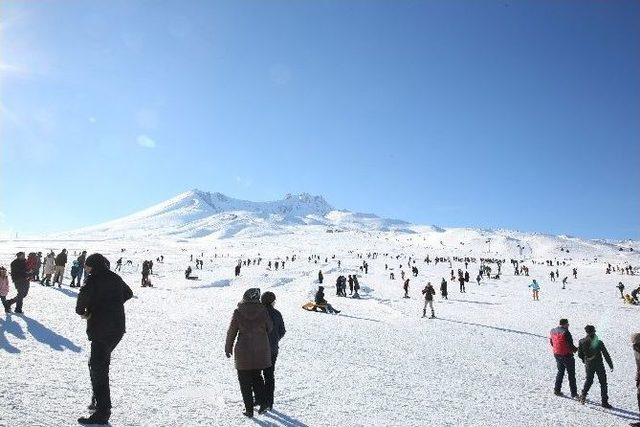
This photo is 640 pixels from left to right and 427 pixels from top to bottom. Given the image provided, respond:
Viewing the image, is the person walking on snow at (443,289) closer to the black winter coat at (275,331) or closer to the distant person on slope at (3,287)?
the distant person on slope at (3,287)

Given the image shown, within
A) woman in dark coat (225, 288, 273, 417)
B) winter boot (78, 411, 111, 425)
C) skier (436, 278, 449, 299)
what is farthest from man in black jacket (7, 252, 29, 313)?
skier (436, 278, 449, 299)

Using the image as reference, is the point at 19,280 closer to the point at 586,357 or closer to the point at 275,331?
the point at 275,331

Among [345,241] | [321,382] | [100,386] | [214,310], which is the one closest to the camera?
[100,386]

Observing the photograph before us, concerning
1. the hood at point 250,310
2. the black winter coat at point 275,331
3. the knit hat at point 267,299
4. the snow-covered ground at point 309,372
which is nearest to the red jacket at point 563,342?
the snow-covered ground at point 309,372

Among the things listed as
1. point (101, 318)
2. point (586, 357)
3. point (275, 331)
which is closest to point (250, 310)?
point (275, 331)

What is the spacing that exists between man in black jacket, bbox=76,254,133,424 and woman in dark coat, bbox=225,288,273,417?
142 cm

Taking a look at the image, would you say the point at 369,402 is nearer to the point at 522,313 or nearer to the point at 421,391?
the point at 421,391

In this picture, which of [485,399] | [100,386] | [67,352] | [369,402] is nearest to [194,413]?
[100,386]

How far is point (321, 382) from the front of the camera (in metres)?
8.30

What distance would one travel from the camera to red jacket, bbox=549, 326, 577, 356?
9.66 m

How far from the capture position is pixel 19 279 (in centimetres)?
1158

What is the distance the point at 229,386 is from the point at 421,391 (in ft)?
11.4

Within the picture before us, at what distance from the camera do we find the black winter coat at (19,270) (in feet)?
38.0

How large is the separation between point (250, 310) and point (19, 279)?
342 inches
